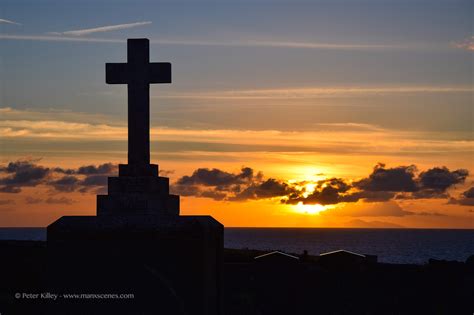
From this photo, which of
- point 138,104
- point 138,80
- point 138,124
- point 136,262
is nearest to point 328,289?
point 138,124

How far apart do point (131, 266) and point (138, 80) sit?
362cm

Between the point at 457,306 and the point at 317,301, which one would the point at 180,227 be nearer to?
the point at 317,301

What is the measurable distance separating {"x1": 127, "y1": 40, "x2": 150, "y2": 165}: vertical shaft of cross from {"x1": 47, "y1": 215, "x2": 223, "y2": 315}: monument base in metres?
1.68

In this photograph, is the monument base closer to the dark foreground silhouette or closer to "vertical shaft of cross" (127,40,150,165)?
"vertical shaft of cross" (127,40,150,165)

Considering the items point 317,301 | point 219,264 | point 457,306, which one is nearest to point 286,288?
point 317,301

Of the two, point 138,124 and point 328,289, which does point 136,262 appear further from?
point 328,289

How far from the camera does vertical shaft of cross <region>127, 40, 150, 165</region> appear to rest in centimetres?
1464

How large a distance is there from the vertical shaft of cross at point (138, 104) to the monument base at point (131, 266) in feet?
5.50

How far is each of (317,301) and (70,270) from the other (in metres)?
9.03

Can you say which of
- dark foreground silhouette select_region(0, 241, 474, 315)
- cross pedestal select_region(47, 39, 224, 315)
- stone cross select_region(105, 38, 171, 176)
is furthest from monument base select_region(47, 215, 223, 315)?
dark foreground silhouette select_region(0, 241, 474, 315)

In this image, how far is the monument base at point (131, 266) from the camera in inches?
515

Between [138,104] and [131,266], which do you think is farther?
[138,104]

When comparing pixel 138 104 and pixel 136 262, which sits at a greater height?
pixel 138 104

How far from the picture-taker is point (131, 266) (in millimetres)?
13109
